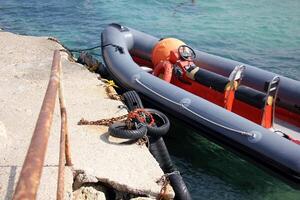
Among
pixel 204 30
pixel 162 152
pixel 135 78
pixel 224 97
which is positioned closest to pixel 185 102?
pixel 224 97

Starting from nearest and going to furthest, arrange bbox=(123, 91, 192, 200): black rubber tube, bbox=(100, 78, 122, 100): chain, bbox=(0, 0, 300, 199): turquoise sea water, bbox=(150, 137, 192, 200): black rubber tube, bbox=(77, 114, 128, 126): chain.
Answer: bbox=(123, 91, 192, 200): black rubber tube
bbox=(150, 137, 192, 200): black rubber tube
bbox=(77, 114, 128, 126): chain
bbox=(0, 0, 300, 199): turquoise sea water
bbox=(100, 78, 122, 100): chain

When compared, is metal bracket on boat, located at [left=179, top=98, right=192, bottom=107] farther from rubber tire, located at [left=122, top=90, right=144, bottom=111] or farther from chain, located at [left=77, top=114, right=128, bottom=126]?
chain, located at [left=77, top=114, right=128, bottom=126]

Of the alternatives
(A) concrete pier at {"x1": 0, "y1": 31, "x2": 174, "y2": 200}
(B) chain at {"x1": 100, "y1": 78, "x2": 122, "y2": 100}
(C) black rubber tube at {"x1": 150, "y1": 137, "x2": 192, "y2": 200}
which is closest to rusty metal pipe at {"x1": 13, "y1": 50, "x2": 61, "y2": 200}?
(A) concrete pier at {"x1": 0, "y1": 31, "x2": 174, "y2": 200}

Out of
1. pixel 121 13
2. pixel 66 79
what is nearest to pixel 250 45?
pixel 121 13

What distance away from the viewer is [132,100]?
20.2ft

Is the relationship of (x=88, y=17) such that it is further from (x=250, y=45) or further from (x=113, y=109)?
(x=113, y=109)

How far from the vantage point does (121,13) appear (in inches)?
607

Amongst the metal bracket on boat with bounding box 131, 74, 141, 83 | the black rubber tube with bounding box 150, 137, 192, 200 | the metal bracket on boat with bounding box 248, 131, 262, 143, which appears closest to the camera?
the black rubber tube with bounding box 150, 137, 192, 200

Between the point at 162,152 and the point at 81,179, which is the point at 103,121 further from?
the point at 81,179

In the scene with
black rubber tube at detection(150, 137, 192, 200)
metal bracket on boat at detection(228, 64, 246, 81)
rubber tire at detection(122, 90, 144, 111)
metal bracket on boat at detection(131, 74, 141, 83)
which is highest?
metal bracket on boat at detection(228, 64, 246, 81)

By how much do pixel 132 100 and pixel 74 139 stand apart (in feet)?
5.19

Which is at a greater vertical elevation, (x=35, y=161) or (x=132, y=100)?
(x=35, y=161)

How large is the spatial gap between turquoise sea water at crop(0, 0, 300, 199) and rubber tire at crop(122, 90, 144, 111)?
93cm

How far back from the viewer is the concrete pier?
3.99m
